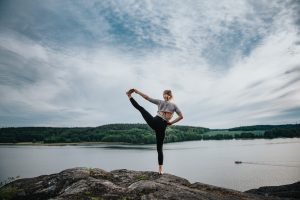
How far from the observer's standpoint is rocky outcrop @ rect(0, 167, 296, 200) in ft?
20.8

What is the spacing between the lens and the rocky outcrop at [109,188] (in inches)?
250

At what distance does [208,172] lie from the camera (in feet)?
213

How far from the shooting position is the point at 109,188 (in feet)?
22.2

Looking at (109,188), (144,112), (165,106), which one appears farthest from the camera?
(165,106)

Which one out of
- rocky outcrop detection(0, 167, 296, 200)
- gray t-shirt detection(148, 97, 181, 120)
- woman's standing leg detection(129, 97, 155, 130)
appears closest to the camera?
rocky outcrop detection(0, 167, 296, 200)

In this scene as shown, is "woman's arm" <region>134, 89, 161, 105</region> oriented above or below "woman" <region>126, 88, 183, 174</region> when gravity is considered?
above

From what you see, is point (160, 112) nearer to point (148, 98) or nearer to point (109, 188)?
point (148, 98)

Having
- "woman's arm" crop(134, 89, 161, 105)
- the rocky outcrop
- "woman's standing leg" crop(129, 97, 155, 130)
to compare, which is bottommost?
the rocky outcrop

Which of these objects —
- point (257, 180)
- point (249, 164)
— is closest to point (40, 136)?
point (249, 164)

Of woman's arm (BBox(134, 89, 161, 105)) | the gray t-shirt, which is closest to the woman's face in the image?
the gray t-shirt

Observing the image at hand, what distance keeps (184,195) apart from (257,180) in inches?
2147

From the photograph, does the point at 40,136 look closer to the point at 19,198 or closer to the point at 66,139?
the point at 66,139

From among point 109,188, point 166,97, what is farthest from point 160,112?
point 109,188

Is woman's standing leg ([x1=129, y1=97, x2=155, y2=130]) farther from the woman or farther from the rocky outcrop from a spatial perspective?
the rocky outcrop
